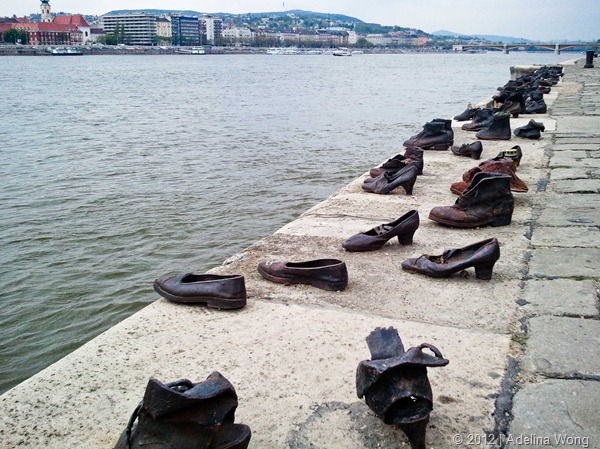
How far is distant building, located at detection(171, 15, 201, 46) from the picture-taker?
524ft

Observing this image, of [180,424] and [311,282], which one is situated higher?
[180,424]

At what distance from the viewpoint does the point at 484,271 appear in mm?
3039

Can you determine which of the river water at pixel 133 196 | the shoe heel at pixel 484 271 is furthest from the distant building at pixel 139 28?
the shoe heel at pixel 484 271

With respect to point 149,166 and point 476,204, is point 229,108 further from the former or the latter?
point 476,204

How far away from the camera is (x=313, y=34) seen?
19088 centimetres

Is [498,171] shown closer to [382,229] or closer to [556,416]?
[382,229]

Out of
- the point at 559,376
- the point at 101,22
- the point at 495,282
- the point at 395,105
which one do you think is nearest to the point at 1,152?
the point at 495,282

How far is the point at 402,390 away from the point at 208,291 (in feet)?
4.00

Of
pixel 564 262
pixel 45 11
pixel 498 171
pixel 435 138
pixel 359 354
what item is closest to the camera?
pixel 359 354

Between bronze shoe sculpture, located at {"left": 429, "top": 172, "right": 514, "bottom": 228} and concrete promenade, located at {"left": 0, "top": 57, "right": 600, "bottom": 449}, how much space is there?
6.2 inches

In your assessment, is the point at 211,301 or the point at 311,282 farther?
the point at 311,282

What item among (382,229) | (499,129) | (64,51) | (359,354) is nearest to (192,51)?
(64,51)

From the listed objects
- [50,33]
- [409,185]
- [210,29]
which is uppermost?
[210,29]

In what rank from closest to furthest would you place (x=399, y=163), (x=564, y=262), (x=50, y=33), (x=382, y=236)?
1. (x=564, y=262)
2. (x=382, y=236)
3. (x=399, y=163)
4. (x=50, y=33)
